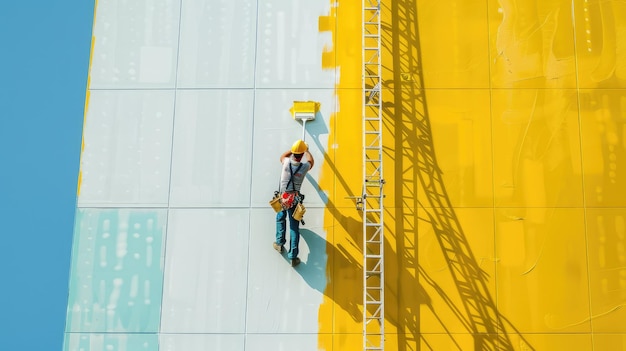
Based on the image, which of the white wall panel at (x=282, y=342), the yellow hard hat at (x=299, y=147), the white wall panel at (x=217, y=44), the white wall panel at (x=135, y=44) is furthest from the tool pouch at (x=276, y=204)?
the white wall panel at (x=135, y=44)

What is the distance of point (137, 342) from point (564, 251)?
7.66 metres

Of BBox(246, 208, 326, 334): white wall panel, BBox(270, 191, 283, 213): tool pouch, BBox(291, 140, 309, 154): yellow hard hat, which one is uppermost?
BBox(291, 140, 309, 154): yellow hard hat

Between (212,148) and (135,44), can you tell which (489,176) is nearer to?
(212,148)

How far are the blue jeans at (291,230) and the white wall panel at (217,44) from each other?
256cm

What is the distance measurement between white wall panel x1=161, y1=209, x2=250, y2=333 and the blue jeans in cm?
64

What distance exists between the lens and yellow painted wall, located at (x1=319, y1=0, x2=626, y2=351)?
41.0ft

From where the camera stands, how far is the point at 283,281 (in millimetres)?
12617

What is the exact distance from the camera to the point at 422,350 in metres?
12.4

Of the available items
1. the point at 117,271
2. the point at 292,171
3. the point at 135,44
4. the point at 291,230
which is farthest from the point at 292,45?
the point at 117,271

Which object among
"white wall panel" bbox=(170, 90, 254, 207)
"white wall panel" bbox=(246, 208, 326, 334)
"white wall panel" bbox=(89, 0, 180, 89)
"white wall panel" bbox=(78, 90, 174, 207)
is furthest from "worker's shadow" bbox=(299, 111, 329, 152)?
"white wall panel" bbox=(89, 0, 180, 89)

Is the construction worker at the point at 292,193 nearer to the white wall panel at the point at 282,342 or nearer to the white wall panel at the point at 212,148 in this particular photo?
the white wall panel at the point at 212,148

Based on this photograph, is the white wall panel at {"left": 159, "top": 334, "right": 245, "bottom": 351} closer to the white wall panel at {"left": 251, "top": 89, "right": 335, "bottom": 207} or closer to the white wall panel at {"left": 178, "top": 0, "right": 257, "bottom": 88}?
the white wall panel at {"left": 251, "top": 89, "right": 335, "bottom": 207}

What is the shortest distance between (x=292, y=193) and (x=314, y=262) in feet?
4.29

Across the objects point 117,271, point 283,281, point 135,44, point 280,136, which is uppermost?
point 135,44
